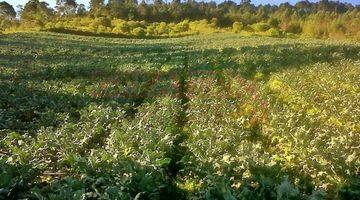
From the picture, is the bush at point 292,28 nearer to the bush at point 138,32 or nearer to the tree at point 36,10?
the bush at point 138,32

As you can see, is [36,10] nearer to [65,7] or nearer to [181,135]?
[65,7]

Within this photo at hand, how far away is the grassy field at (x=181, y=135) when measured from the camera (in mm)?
7395

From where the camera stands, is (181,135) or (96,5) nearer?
(181,135)

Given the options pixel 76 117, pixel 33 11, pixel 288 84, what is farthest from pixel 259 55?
pixel 33 11

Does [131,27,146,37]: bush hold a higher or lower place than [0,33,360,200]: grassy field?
lower

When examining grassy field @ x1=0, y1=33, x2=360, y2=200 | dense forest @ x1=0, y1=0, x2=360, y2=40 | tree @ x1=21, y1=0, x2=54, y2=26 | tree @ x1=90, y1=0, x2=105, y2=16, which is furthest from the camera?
tree @ x1=90, y1=0, x2=105, y2=16

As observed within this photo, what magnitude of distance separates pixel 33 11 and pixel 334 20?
2369 inches

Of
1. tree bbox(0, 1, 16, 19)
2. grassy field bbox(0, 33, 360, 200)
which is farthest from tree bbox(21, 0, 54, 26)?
grassy field bbox(0, 33, 360, 200)

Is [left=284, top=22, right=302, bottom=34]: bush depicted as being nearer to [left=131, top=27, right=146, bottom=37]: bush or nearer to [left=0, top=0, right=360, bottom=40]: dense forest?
[left=0, top=0, right=360, bottom=40]: dense forest

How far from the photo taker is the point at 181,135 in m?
10.8

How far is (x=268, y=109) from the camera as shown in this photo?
12438 millimetres

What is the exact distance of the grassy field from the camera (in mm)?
7395

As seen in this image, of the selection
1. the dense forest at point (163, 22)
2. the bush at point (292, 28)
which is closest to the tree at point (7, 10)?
the dense forest at point (163, 22)

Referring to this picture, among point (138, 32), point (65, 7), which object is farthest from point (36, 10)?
point (138, 32)
